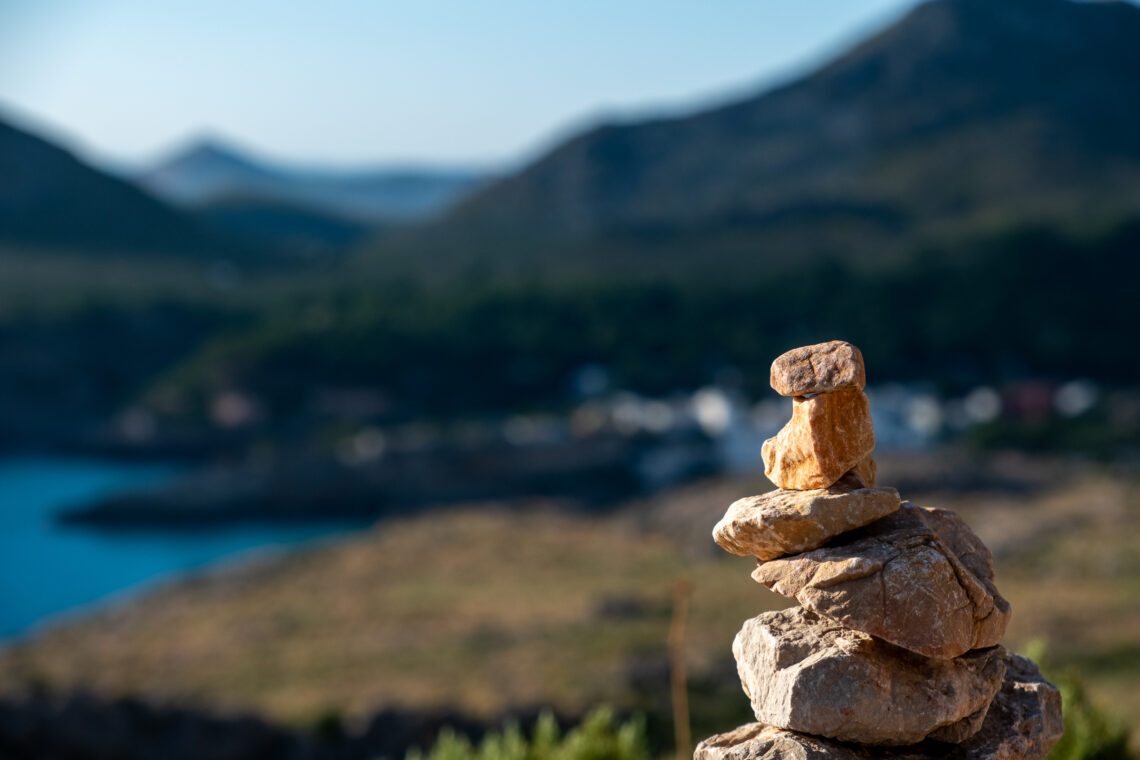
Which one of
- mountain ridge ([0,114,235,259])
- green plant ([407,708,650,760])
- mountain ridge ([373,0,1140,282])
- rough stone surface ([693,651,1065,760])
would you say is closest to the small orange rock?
rough stone surface ([693,651,1065,760])

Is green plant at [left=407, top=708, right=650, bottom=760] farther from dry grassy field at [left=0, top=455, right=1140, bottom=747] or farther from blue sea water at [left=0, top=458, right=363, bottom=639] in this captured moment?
blue sea water at [left=0, top=458, right=363, bottom=639]

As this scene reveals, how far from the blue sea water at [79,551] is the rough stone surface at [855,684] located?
56.9 meters

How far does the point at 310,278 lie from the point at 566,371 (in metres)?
53.8

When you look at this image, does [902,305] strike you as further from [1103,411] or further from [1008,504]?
[1008,504]

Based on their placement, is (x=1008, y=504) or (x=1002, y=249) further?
(x=1002, y=249)

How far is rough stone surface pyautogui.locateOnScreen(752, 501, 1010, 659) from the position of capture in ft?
15.2

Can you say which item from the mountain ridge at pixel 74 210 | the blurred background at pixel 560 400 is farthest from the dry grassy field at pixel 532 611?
the mountain ridge at pixel 74 210

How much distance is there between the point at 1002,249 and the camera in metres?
96.7

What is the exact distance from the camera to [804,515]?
4.73 meters

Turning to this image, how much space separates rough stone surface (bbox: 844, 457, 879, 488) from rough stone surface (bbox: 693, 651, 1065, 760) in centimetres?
105

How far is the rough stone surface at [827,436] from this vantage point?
477 cm

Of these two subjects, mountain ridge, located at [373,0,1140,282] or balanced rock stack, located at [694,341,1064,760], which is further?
mountain ridge, located at [373,0,1140,282]

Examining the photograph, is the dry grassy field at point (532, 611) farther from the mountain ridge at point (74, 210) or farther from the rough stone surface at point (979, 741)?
the mountain ridge at point (74, 210)

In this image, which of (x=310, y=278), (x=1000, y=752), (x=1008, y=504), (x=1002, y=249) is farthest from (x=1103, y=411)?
(x=310, y=278)
